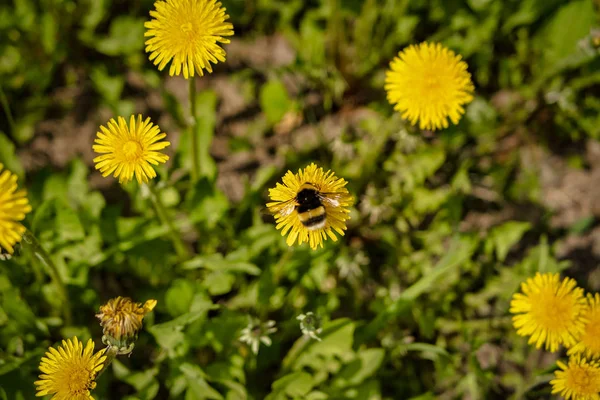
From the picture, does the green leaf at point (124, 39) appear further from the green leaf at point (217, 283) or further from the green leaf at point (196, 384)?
the green leaf at point (196, 384)

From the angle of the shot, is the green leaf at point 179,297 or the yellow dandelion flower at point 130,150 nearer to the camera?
the yellow dandelion flower at point 130,150

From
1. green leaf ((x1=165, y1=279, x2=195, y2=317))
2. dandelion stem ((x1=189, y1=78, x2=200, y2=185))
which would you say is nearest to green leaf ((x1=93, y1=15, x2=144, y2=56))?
dandelion stem ((x1=189, y1=78, x2=200, y2=185))

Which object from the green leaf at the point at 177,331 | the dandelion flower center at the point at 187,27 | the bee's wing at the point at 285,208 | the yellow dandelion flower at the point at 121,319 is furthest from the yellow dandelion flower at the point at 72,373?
the dandelion flower center at the point at 187,27

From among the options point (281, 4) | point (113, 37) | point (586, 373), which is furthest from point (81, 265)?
point (586, 373)

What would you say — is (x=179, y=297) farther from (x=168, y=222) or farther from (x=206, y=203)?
(x=206, y=203)

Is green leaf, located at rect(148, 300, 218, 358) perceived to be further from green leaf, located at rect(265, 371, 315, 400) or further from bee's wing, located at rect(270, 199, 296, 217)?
bee's wing, located at rect(270, 199, 296, 217)

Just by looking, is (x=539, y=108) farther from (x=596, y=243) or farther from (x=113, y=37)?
(x=113, y=37)

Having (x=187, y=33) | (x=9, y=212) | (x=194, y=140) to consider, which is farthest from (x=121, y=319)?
(x=187, y=33)
